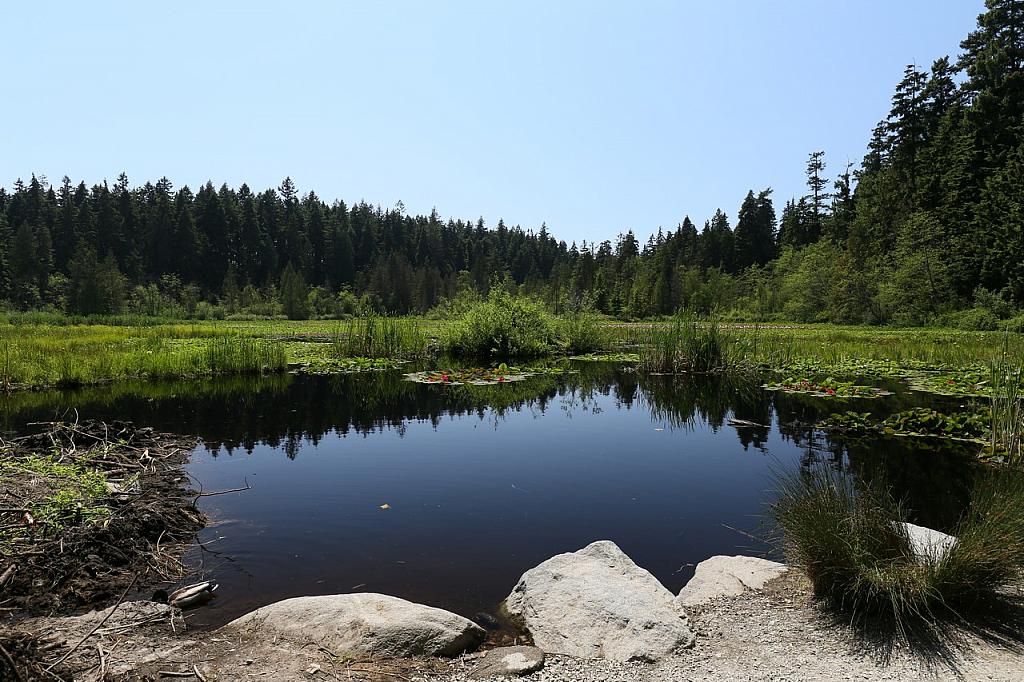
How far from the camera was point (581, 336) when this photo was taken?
26.2 meters

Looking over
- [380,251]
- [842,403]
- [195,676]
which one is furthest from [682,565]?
[380,251]

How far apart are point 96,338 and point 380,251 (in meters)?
83.1

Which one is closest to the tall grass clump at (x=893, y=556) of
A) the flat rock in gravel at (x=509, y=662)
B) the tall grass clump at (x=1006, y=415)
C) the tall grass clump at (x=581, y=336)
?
the flat rock in gravel at (x=509, y=662)

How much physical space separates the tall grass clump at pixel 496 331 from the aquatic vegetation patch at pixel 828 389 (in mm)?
10455

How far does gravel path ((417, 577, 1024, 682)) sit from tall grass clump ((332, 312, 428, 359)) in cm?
1975

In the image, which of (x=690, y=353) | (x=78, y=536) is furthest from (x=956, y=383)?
(x=78, y=536)

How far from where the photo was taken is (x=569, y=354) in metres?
26.0

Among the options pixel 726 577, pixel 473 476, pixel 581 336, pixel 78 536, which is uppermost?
pixel 581 336

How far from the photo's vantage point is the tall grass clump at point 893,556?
376 centimetres

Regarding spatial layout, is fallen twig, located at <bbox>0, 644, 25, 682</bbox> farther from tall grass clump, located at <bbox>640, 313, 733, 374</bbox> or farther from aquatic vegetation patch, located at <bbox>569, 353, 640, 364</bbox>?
aquatic vegetation patch, located at <bbox>569, 353, 640, 364</bbox>

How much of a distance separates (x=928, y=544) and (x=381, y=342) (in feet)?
67.0

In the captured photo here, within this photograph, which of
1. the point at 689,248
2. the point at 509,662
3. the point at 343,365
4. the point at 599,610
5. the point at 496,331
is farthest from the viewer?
the point at 689,248

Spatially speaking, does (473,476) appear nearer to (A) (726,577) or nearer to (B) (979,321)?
(A) (726,577)

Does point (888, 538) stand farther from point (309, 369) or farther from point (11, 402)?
point (309, 369)
